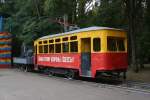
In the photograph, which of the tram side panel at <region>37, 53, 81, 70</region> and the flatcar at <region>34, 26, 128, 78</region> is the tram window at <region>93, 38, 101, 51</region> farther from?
the tram side panel at <region>37, 53, 81, 70</region>

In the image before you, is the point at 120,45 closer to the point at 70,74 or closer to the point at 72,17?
the point at 70,74

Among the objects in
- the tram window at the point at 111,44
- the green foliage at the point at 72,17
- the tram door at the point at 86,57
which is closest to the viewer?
the tram window at the point at 111,44

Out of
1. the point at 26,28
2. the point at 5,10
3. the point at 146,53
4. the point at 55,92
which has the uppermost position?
the point at 5,10

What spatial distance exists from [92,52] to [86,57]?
68cm

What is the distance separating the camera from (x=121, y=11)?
2628 cm

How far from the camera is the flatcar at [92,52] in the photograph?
57.0 ft

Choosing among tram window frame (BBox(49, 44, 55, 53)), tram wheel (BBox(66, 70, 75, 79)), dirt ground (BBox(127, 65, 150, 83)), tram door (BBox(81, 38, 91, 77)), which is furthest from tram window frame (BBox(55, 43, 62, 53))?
dirt ground (BBox(127, 65, 150, 83))

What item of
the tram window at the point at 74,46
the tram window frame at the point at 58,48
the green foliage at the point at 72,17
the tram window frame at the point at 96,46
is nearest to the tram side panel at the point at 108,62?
the tram window frame at the point at 96,46

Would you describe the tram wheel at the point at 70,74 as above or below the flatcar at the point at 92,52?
below

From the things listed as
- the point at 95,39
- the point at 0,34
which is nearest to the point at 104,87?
the point at 95,39

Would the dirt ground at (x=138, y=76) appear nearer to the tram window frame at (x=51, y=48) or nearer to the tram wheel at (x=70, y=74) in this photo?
the tram wheel at (x=70, y=74)

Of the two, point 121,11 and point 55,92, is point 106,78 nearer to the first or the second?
point 55,92

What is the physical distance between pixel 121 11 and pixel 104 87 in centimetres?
1172

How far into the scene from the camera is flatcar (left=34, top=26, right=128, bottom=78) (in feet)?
57.0
